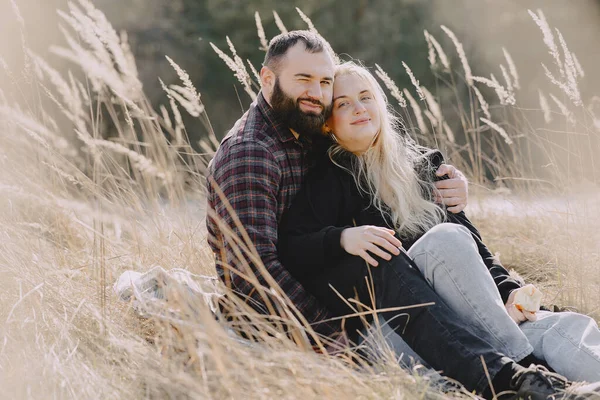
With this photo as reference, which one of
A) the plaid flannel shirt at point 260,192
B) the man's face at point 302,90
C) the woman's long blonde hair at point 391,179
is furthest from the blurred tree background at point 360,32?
the plaid flannel shirt at point 260,192

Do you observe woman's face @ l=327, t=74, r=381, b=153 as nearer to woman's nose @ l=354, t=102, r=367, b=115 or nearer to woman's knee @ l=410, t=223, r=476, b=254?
woman's nose @ l=354, t=102, r=367, b=115

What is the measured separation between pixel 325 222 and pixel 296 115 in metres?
0.41

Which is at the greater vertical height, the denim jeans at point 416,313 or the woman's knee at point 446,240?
the woman's knee at point 446,240

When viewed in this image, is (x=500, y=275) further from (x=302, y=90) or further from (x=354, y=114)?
(x=302, y=90)

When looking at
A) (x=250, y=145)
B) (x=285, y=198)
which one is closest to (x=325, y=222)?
(x=285, y=198)

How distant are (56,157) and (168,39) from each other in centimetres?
790

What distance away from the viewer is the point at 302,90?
2.54 m

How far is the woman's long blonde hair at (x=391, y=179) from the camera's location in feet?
8.38

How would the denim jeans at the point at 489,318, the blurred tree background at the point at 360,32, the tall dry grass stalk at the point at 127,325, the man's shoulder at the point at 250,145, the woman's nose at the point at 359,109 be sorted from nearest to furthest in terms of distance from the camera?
the tall dry grass stalk at the point at 127,325, the denim jeans at the point at 489,318, the man's shoulder at the point at 250,145, the woman's nose at the point at 359,109, the blurred tree background at the point at 360,32

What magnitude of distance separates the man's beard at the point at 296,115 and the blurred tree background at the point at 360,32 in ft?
23.2

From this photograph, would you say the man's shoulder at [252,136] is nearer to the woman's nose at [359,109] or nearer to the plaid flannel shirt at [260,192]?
the plaid flannel shirt at [260,192]

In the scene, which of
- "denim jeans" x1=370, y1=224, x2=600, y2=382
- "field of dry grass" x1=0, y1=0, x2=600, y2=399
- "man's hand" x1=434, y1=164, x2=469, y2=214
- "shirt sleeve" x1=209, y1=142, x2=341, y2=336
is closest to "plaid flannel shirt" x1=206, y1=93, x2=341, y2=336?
"shirt sleeve" x1=209, y1=142, x2=341, y2=336

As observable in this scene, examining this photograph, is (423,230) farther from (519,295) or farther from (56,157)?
(56,157)

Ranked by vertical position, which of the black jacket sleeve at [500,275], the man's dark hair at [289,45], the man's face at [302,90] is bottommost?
the black jacket sleeve at [500,275]
